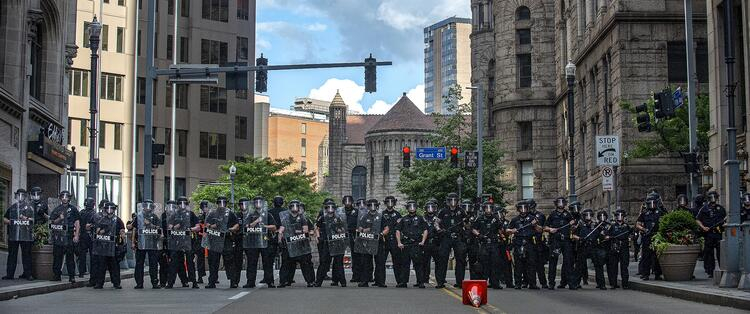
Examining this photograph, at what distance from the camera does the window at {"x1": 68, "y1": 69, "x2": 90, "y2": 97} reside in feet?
229

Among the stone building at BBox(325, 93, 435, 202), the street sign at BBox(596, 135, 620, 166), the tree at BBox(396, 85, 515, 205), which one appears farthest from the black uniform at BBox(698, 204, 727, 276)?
the stone building at BBox(325, 93, 435, 202)

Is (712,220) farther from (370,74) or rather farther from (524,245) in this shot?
(370,74)

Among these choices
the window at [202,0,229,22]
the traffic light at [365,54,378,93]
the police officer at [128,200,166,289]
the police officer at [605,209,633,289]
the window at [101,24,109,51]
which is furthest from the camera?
the window at [202,0,229,22]

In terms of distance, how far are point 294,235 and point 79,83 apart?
4761 cm

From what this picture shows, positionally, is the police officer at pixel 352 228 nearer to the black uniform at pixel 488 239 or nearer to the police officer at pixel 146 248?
the black uniform at pixel 488 239

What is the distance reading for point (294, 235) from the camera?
25625 millimetres

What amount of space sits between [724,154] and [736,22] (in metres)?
4.05

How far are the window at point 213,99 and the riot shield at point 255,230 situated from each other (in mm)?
53412

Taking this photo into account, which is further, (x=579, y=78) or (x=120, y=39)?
(x=120, y=39)

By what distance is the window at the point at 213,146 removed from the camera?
78562 millimetres

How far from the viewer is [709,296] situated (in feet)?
64.5

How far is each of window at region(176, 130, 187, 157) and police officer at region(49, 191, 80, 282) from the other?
1959 inches

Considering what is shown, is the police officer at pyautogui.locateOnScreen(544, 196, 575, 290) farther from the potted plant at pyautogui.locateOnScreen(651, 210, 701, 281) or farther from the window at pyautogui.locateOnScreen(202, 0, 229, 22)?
the window at pyautogui.locateOnScreen(202, 0, 229, 22)

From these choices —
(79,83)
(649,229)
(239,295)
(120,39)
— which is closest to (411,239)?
(649,229)
